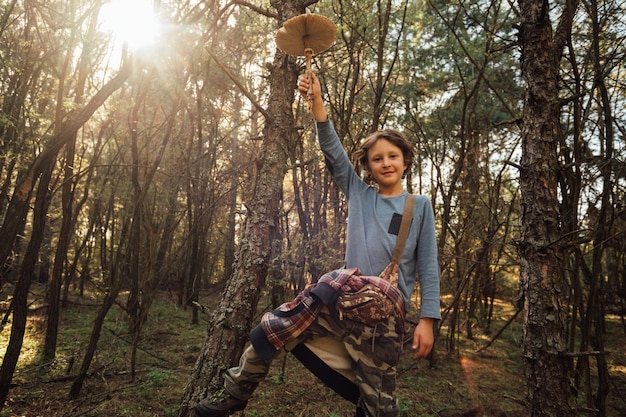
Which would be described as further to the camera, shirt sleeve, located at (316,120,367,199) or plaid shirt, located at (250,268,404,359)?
shirt sleeve, located at (316,120,367,199)

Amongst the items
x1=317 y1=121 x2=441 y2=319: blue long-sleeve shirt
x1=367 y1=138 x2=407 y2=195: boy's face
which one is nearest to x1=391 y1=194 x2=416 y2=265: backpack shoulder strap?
x1=317 y1=121 x2=441 y2=319: blue long-sleeve shirt

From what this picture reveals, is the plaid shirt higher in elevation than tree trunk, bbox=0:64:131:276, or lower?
lower

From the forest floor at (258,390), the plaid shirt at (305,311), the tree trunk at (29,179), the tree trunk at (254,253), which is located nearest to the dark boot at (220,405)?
the plaid shirt at (305,311)

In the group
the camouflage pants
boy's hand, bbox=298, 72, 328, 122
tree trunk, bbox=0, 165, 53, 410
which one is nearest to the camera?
the camouflage pants

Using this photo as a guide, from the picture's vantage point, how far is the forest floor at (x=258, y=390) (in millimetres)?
3990

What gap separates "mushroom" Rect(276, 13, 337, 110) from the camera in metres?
2.05

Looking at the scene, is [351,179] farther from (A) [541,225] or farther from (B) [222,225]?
(B) [222,225]

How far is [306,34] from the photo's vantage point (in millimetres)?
2164

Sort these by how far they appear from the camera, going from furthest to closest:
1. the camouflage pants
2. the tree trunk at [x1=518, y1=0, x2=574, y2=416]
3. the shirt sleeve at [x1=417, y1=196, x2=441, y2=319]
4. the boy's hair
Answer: the tree trunk at [x1=518, y1=0, x2=574, y2=416] < the boy's hair < the shirt sleeve at [x1=417, y1=196, x2=441, y2=319] < the camouflage pants

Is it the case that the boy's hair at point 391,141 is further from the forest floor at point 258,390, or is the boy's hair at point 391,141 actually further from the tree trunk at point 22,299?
the tree trunk at point 22,299

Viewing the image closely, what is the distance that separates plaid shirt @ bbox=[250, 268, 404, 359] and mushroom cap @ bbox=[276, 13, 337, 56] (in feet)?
4.54

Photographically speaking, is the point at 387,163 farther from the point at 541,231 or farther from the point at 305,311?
the point at 541,231

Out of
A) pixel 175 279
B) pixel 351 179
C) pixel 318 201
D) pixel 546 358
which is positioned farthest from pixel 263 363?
pixel 175 279

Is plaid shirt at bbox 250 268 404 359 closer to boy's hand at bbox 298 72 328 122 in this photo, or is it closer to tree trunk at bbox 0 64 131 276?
boy's hand at bbox 298 72 328 122
